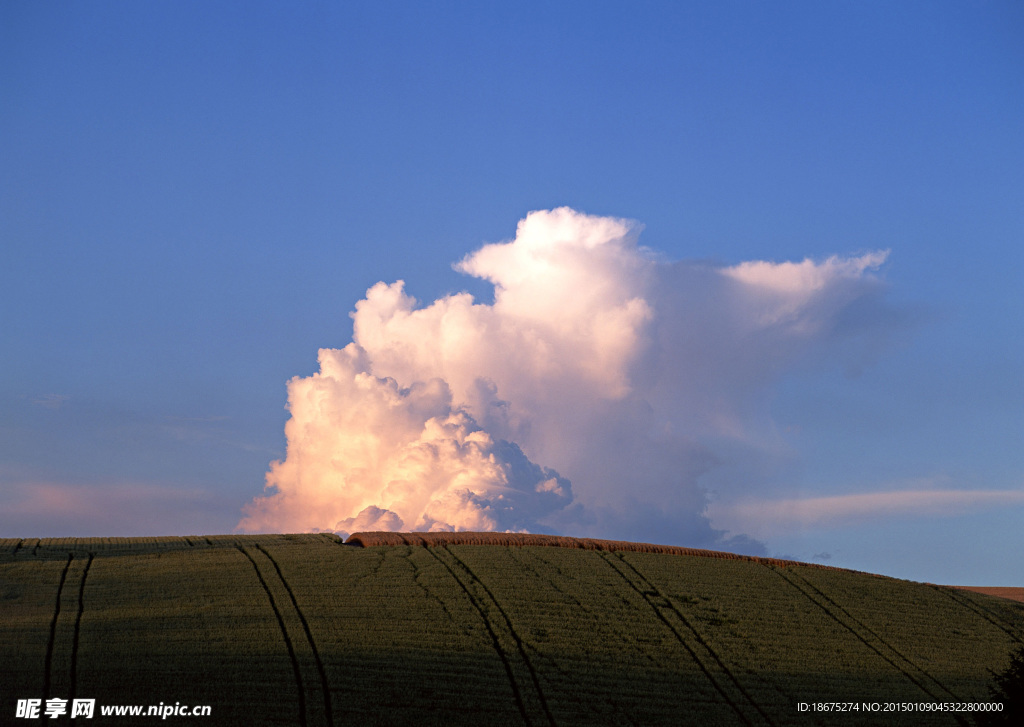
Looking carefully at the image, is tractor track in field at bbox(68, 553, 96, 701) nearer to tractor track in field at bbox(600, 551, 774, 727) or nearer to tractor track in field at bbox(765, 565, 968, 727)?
tractor track in field at bbox(600, 551, 774, 727)

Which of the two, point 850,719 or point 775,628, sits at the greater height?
point 775,628

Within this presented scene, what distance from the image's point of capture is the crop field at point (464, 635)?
24281 millimetres

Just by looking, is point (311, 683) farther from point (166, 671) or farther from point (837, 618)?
point (837, 618)

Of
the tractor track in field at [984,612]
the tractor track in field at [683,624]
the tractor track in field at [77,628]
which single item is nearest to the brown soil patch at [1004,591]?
the tractor track in field at [984,612]

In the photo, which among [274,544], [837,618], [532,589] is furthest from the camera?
[274,544]

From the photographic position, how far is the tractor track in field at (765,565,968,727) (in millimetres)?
31344

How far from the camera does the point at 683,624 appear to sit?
33.0 metres

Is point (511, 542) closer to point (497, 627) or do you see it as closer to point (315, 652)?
point (497, 627)

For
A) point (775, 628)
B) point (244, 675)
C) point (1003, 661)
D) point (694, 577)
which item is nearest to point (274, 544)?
point (244, 675)

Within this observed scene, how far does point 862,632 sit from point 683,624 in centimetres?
806

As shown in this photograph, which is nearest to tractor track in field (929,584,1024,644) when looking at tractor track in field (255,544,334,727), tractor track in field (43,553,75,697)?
tractor track in field (255,544,334,727)

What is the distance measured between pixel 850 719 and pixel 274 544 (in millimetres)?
23749

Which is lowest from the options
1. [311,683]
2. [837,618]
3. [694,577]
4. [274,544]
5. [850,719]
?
[850,719]

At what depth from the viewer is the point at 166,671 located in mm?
24188
